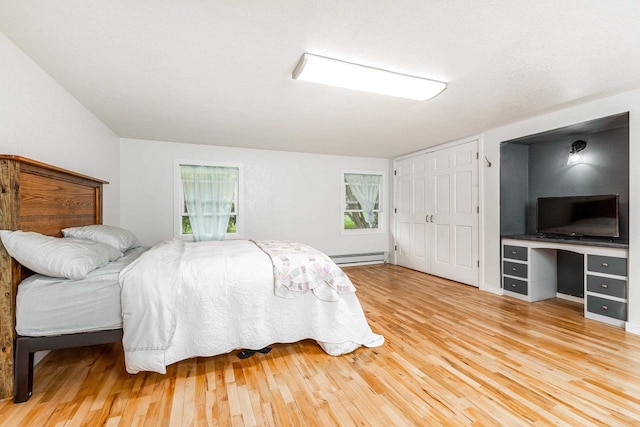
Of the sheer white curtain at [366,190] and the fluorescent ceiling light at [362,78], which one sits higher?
the fluorescent ceiling light at [362,78]

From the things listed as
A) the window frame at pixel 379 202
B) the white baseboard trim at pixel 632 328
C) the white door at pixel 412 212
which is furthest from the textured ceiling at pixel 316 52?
the window frame at pixel 379 202

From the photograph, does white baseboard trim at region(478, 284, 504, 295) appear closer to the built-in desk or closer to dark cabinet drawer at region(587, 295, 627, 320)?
the built-in desk

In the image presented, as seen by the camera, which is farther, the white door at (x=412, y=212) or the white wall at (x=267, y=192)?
the white door at (x=412, y=212)

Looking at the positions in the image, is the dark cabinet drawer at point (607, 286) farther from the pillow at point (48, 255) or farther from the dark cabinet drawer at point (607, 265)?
the pillow at point (48, 255)

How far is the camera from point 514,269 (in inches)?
145

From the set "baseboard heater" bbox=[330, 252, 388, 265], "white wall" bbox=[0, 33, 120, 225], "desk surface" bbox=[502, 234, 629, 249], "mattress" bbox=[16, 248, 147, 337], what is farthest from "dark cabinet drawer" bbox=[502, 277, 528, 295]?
"white wall" bbox=[0, 33, 120, 225]

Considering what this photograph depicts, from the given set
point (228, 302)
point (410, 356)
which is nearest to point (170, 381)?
point (228, 302)

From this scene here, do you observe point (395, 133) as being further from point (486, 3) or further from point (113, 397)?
point (113, 397)

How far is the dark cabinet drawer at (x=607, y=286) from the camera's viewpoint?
106 inches

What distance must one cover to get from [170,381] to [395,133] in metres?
3.83

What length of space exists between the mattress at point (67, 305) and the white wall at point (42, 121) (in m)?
0.99

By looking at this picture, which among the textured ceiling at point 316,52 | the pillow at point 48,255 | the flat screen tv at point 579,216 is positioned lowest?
the pillow at point 48,255

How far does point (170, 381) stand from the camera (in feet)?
6.16

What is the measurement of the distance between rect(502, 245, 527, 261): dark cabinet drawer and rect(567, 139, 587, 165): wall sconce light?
1285 millimetres
